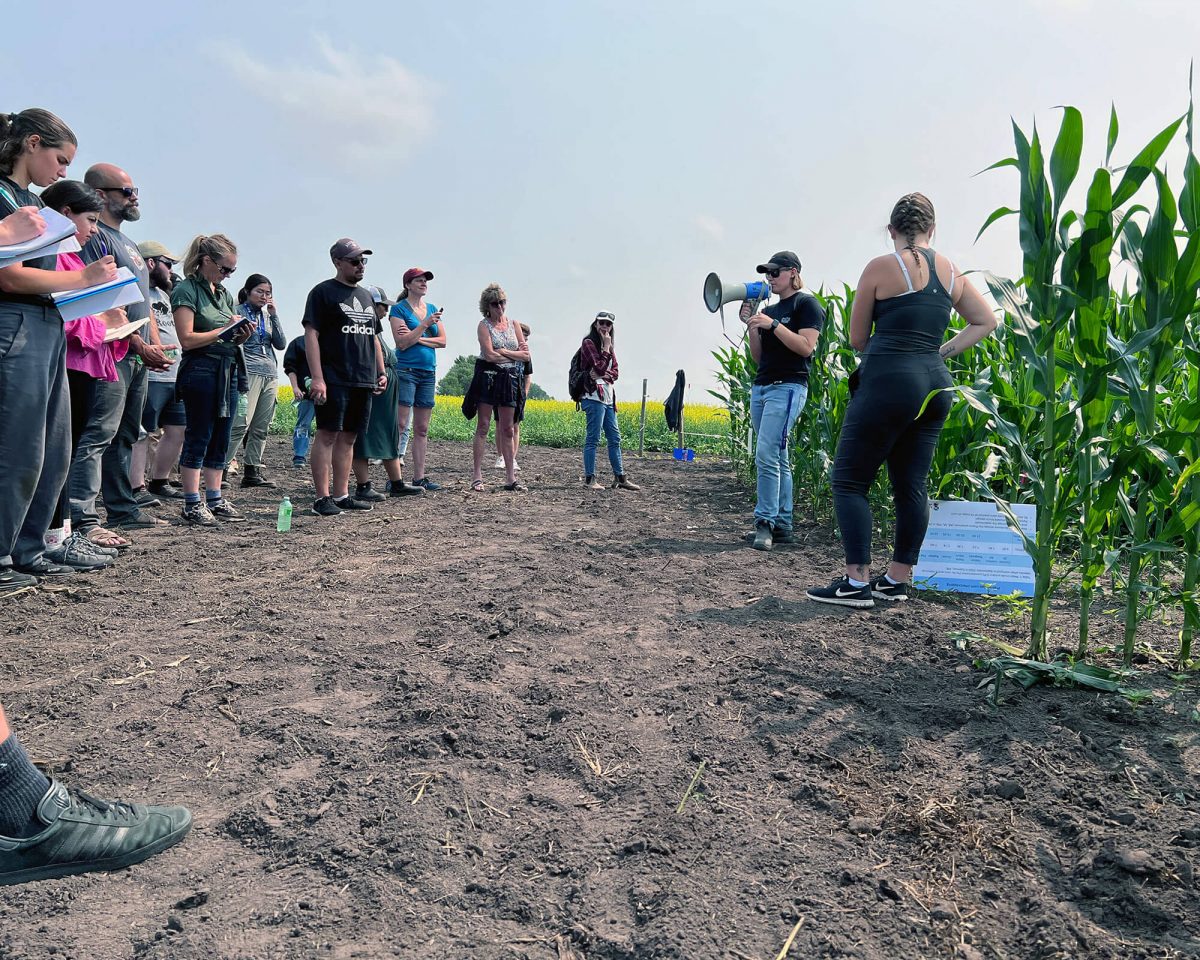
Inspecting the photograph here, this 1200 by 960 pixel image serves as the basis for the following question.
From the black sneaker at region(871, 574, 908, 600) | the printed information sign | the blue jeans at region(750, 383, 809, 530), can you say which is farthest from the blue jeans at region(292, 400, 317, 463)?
the printed information sign

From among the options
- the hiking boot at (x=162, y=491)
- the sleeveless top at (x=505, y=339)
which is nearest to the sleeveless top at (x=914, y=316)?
the sleeveless top at (x=505, y=339)

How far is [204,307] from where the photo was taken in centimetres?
529

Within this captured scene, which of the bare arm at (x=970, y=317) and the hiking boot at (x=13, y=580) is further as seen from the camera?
the hiking boot at (x=13, y=580)

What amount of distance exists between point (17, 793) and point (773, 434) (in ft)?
13.9

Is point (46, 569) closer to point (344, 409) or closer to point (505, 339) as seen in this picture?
point (344, 409)

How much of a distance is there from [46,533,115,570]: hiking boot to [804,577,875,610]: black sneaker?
3.60m

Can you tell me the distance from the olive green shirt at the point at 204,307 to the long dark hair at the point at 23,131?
1900 millimetres

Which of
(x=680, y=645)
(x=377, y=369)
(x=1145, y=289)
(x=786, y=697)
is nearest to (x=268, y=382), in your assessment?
(x=377, y=369)

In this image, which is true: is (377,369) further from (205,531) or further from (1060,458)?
(1060,458)

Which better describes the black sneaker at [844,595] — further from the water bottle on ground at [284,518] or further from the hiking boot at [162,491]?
the hiking boot at [162,491]

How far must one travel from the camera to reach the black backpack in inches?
299

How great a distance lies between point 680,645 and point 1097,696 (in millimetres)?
1400

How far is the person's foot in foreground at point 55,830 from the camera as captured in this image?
172 centimetres

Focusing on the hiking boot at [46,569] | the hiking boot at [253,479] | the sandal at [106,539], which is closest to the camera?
the hiking boot at [46,569]
